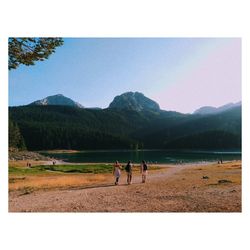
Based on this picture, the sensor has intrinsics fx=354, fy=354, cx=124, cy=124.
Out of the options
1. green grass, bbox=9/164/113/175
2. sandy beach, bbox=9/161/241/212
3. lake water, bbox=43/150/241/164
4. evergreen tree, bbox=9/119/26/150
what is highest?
Answer: evergreen tree, bbox=9/119/26/150

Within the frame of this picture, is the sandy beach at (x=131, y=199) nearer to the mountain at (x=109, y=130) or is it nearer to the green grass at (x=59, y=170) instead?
the green grass at (x=59, y=170)

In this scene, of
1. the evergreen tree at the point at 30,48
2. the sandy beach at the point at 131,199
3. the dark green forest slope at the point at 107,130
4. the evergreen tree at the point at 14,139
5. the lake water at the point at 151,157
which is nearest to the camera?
the sandy beach at the point at 131,199

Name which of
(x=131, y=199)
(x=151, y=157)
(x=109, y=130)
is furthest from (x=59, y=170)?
(x=109, y=130)

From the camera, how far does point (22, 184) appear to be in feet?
70.3

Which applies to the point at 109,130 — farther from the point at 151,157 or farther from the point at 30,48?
the point at 30,48

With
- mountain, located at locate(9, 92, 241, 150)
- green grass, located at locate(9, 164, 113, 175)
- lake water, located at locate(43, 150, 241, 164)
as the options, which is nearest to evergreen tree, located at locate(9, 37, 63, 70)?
green grass, located at locate(9, 164, 113, 175)

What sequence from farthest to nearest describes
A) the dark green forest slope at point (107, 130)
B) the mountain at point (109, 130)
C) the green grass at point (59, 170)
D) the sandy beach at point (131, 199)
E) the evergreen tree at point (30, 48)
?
the dark green forest slope at point (107, 130) < the mountain at point (109, 130) < the green grass at point (59, 170) < the evergreen tree at point (30, 48) < the sandy beach at point (131, 199)

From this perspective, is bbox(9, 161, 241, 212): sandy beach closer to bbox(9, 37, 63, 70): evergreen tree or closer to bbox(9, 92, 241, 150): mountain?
bbox(9, 37, 63, 70): evergreen tree

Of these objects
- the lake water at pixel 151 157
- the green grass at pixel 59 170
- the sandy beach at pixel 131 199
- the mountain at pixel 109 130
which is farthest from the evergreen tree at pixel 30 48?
the lake water at pixel 151 157

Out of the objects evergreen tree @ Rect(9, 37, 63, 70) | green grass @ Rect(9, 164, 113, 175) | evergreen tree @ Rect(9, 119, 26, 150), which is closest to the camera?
evergreen tree @ Rect(9, 37, 63, 70)

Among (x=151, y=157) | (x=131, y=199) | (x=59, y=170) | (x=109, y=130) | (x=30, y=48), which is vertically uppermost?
(x=30, y=48)

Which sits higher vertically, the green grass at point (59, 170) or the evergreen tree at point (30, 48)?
the evergreen tree at point (30, 48)
